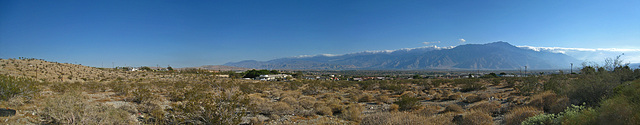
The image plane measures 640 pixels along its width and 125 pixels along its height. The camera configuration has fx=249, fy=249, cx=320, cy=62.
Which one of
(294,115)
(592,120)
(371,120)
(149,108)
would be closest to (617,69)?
(592,120)

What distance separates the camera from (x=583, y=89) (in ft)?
33.8

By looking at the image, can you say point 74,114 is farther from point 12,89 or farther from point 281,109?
point 12,89

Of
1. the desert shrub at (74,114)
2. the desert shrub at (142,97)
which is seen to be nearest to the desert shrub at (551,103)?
the desert shrub at (74,114)

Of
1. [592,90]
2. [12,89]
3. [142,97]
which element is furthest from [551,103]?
[12,89]

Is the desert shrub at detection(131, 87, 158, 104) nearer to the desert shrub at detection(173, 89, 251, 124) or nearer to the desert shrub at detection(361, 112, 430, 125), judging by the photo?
the desert shrub at detection(173, 89, 251, 124)

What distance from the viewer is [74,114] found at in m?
7.32

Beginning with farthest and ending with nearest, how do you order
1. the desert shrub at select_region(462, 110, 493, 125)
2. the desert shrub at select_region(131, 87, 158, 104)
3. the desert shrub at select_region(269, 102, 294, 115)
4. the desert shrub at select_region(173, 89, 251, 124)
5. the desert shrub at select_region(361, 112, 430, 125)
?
the desert shrub at select_region(131, 87, 158, 104) < the desert shrub at select_region(269, 102, 294, 115) < the desert shrub at select_region(462, 110, 493, 125) < the desert shrub at select_region(173, 89, 251, 124) < the desert shrub at select_region(361, 112, 430, 125)

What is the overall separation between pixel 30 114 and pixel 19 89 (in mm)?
4222

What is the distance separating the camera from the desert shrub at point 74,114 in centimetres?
697

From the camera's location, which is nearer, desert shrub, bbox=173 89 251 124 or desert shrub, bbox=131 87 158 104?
desert shrub, bbox=173 89 251 124

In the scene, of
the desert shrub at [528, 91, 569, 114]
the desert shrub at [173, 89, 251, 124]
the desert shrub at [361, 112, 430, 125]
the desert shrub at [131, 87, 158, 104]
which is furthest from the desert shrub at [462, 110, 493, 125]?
the desert shrub at [131, 87, 158, 104]

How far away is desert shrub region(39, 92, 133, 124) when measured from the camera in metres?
6.97

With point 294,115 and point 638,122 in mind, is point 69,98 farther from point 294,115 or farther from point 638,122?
point 638,122

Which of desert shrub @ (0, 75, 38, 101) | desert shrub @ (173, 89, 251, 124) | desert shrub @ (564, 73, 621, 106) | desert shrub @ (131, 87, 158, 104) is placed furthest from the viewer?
desert shrub @ (131, 87, 158, 104)
